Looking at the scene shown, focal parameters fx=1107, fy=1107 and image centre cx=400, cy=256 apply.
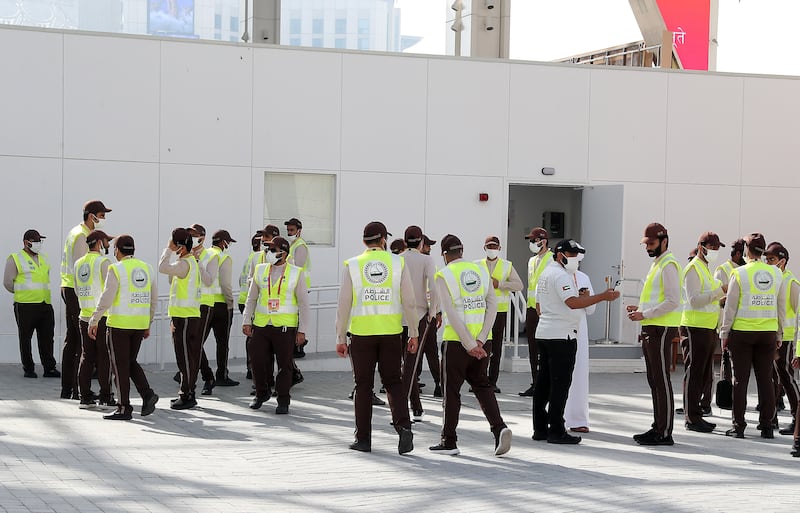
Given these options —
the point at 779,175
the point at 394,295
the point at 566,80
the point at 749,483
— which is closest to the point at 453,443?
the point at 394,295

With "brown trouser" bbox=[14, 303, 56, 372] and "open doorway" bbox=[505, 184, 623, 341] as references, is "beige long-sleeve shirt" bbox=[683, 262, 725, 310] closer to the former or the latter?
"open doorway" bbox=[505, 184, 623, 341]

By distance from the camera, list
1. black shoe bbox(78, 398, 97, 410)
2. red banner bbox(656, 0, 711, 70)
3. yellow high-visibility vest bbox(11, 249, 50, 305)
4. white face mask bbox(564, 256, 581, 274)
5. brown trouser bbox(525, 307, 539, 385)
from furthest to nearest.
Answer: red banner bbox(656, 0, 711, 70) < yellow high-visibility vest bbox(11, 249, 50, 305) < brown trouser bbox(525, 307, 539, 385) < black shoe bbox(78, 398, 97, 410) < white face mask bbox(564, 256, 581, 274)

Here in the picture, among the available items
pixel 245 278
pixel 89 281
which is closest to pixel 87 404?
pixel 89 281

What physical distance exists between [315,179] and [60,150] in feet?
12.2

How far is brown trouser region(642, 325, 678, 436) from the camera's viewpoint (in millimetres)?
9805

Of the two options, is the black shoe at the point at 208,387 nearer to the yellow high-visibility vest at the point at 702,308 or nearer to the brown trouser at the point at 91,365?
the brown trouser at the point at 91,365

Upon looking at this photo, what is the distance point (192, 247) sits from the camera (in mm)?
12250

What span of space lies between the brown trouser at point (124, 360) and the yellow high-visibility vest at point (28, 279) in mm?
3844

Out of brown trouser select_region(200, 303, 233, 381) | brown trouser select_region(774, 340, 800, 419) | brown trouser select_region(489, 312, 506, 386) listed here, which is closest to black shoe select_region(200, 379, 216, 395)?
brown trouser select_region(200, 303, 233, 381)

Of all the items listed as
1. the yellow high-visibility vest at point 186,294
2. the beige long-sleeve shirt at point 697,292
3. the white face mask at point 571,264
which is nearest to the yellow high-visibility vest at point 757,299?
the beige long-sleeve shirt at point 697,292

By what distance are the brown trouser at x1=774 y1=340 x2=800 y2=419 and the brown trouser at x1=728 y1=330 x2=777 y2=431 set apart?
41cm

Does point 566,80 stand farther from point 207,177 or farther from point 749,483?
point 749,483

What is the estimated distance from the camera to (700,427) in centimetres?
1076

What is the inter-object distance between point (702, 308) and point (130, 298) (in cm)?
554
